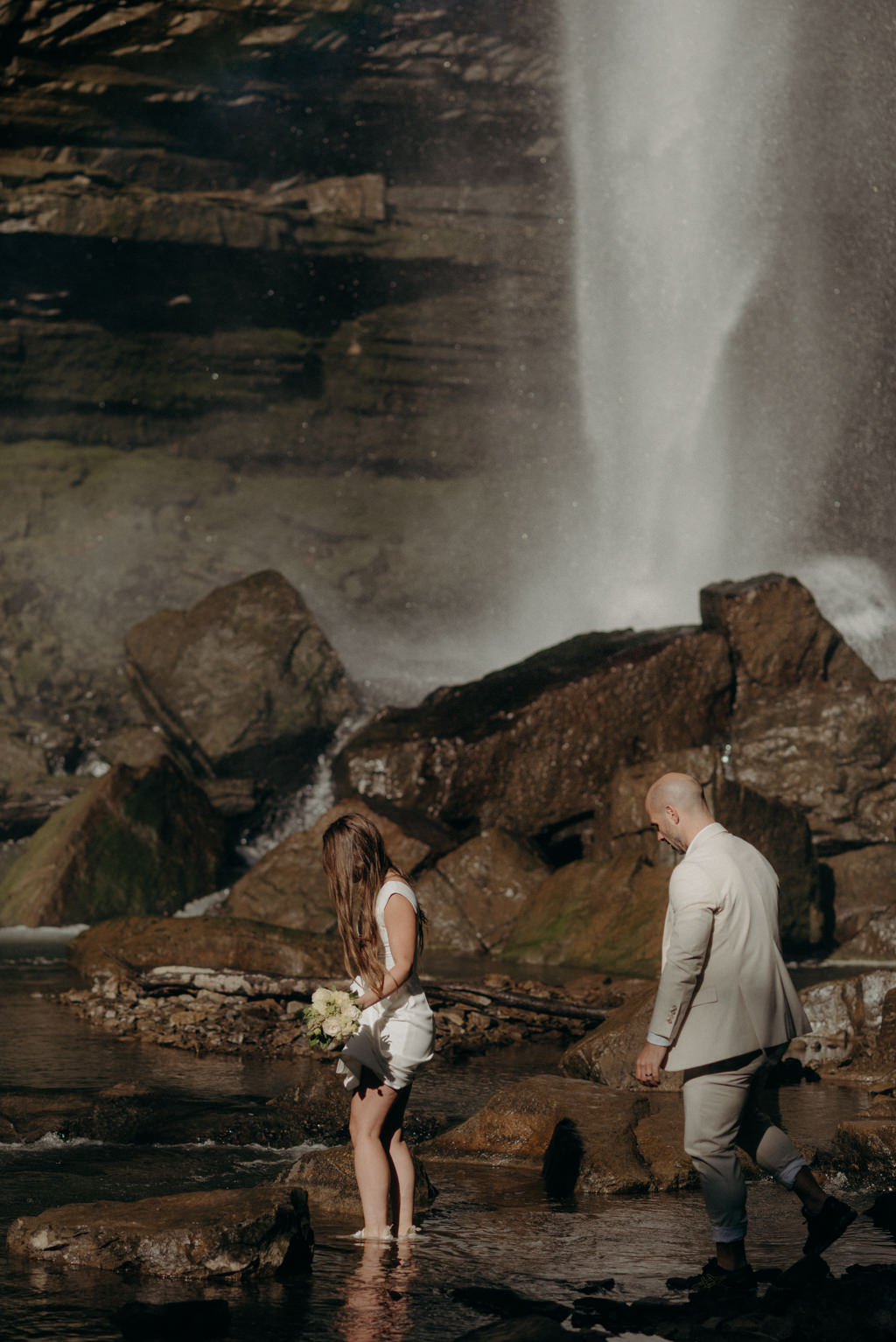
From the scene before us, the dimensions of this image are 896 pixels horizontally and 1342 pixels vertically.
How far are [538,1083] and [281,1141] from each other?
4.20 ft

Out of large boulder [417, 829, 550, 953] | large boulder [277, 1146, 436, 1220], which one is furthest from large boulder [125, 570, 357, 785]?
large boulder [277, 1146, 436, 1220]

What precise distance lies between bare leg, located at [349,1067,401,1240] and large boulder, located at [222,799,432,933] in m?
9.55

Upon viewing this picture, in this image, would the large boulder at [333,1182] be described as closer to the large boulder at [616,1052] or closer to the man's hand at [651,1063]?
the man's hand at [651,1063]

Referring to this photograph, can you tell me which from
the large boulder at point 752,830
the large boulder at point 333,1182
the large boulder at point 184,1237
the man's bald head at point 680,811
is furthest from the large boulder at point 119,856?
the man's bald head at point 680,811

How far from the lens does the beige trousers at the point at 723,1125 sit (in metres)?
4.42

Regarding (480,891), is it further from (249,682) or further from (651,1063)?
(651,1063)

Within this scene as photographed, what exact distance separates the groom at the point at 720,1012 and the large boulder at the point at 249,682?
16234 millimetres

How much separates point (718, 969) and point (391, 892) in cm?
119

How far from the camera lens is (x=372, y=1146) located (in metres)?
4.88

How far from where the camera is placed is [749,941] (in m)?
4.48

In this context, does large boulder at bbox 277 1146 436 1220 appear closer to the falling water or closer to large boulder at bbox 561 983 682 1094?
large boulder at bbox 561 983 682 1094

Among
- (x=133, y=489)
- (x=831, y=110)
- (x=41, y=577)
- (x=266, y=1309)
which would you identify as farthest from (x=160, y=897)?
(x=831, y=110)

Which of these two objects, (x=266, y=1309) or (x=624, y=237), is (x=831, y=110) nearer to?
(x=624, y=237)

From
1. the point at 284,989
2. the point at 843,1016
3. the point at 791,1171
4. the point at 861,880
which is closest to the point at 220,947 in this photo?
the point at 284,989
